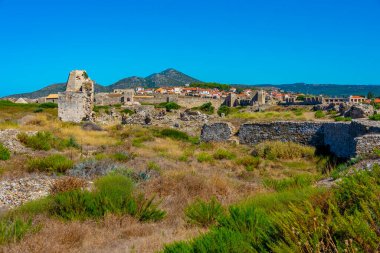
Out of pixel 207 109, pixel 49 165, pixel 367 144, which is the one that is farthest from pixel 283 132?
pixel 207 109

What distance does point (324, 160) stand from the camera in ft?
49.5

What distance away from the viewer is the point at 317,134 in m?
17.8

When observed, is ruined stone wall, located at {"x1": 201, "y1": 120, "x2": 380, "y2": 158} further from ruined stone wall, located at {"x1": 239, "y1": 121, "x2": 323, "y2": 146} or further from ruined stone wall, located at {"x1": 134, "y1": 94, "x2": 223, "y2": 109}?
ruined stone wall, located at {"x1": 134, "y1": 94, "x2": 223, "y2": 109}

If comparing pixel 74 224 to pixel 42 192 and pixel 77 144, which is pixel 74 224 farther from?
pixel 77 144

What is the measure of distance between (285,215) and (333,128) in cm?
1370

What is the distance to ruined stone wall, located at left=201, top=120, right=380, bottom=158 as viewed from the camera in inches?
483

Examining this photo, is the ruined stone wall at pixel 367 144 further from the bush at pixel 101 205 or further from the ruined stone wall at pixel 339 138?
the bush at pixel 101 205

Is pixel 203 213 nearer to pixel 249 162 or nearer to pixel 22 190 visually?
pixel 22 190

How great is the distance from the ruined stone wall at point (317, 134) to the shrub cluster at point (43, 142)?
7334mm

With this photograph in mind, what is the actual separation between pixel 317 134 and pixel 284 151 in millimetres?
2463

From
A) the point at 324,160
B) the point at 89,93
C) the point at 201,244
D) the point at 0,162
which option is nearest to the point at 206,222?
the point at 201,244

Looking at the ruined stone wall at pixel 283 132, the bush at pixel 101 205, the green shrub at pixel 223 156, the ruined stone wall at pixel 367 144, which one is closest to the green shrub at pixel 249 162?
the green shrub at pixel 223 156

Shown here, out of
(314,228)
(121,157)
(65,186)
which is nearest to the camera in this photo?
(314,228)

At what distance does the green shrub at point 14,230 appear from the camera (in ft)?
17.4
